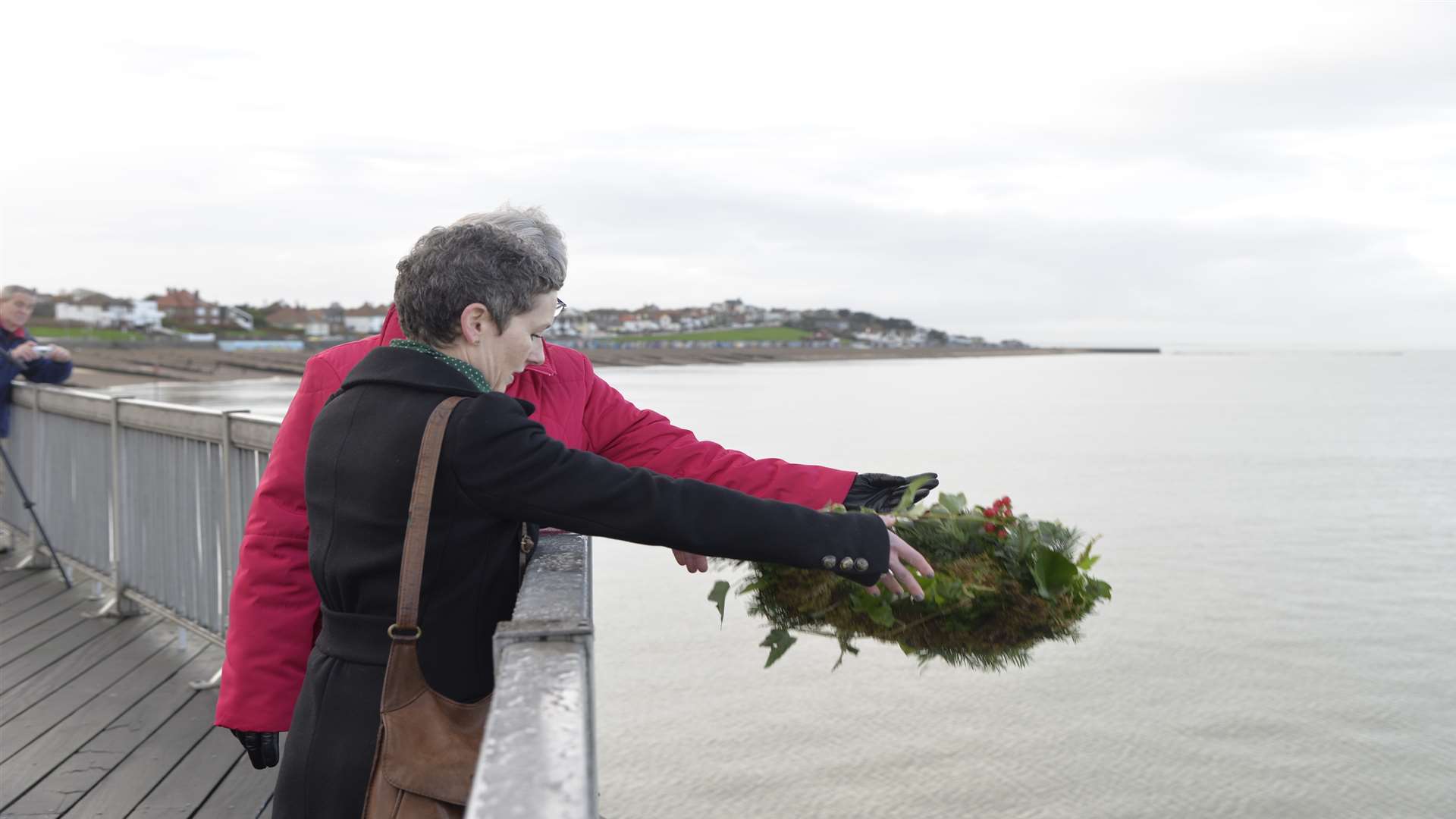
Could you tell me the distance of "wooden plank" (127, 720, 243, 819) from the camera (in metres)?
3.63

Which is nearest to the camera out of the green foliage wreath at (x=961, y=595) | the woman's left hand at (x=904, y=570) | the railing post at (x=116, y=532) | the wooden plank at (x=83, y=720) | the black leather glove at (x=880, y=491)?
the woman's left hand at (x=904, y=570)

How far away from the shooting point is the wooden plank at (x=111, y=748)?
3.71m

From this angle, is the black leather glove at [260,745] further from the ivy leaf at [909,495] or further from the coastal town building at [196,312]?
the coastal town building at [196,312]

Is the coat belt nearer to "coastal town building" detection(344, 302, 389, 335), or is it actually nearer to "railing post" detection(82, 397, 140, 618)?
"railing post" detection(82, 397, 140, 618)

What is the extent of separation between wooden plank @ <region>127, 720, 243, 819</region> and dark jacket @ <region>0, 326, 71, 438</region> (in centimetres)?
419

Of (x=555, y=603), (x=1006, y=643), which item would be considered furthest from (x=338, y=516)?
(x=1006, y=643)

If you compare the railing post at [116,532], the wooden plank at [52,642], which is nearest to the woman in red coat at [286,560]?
the wooden plank at [52,642]

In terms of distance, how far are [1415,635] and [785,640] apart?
11169mm

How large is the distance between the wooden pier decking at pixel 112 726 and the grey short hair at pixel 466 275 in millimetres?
2285

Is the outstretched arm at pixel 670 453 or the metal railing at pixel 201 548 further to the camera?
the outstretched arm at pixel 670 453

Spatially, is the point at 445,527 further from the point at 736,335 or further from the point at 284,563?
the point at 736,335

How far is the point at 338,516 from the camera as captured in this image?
1869mm

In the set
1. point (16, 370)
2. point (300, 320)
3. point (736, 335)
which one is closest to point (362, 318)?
point (300, 320)

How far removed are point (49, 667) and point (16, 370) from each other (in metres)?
3.03
